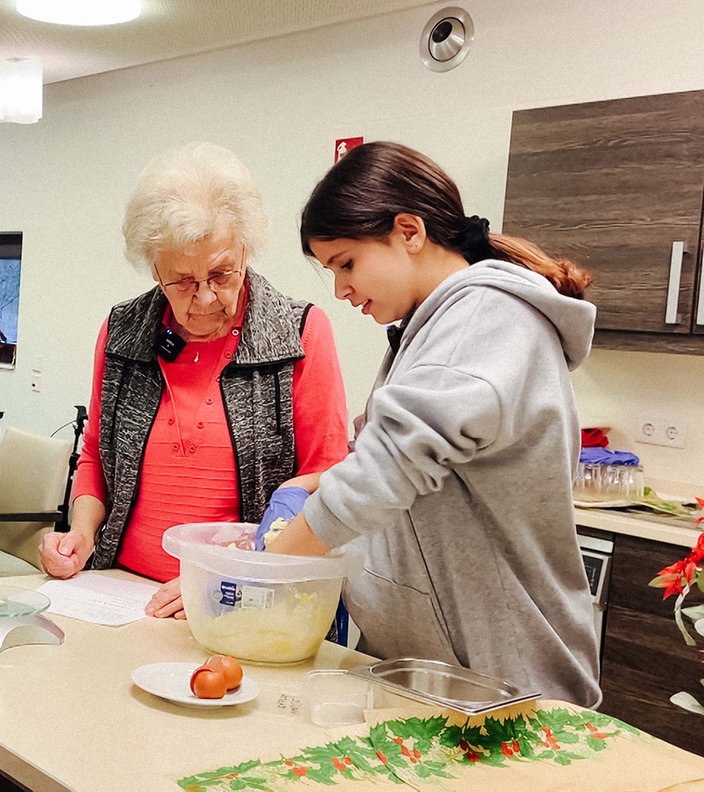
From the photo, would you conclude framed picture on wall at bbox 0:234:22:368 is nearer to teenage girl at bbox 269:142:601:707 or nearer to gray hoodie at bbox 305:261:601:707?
teenage girl at bbox 269:142:601:707

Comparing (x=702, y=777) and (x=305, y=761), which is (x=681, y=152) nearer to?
(x=702, y=777)

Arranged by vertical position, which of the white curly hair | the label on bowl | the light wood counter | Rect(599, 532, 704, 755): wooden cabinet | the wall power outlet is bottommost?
Rect(599, 532, 704, 755): wooden cabinet

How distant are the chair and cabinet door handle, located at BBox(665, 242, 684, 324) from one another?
1915 mm

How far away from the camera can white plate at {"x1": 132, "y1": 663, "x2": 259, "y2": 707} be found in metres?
1.15

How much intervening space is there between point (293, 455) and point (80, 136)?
3921 millimetres

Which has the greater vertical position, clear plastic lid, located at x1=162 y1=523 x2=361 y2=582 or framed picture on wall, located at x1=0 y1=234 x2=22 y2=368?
framed picture on wall, located at x1=0 y1=234 x2=22 y2=368

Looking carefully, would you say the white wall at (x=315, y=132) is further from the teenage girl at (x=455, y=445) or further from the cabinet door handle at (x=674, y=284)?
the teenage girl at (x=455, y=445)

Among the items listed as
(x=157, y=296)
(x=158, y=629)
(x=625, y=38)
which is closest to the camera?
(x=158, y=629)

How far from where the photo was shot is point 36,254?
5445 mm

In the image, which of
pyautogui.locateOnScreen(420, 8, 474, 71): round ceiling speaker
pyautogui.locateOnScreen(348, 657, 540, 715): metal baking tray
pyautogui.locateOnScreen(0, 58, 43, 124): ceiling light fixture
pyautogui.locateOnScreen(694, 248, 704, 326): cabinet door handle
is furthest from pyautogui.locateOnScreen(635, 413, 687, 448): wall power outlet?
pyautogui.locateOnScreen(0, 58, 43, 124): ceiling light fixture

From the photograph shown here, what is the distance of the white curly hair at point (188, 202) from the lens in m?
1.62

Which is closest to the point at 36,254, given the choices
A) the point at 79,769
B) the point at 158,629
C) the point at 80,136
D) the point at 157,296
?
the point at 80,136

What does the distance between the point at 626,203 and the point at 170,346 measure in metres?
1.60

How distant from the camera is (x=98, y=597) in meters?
1.57
